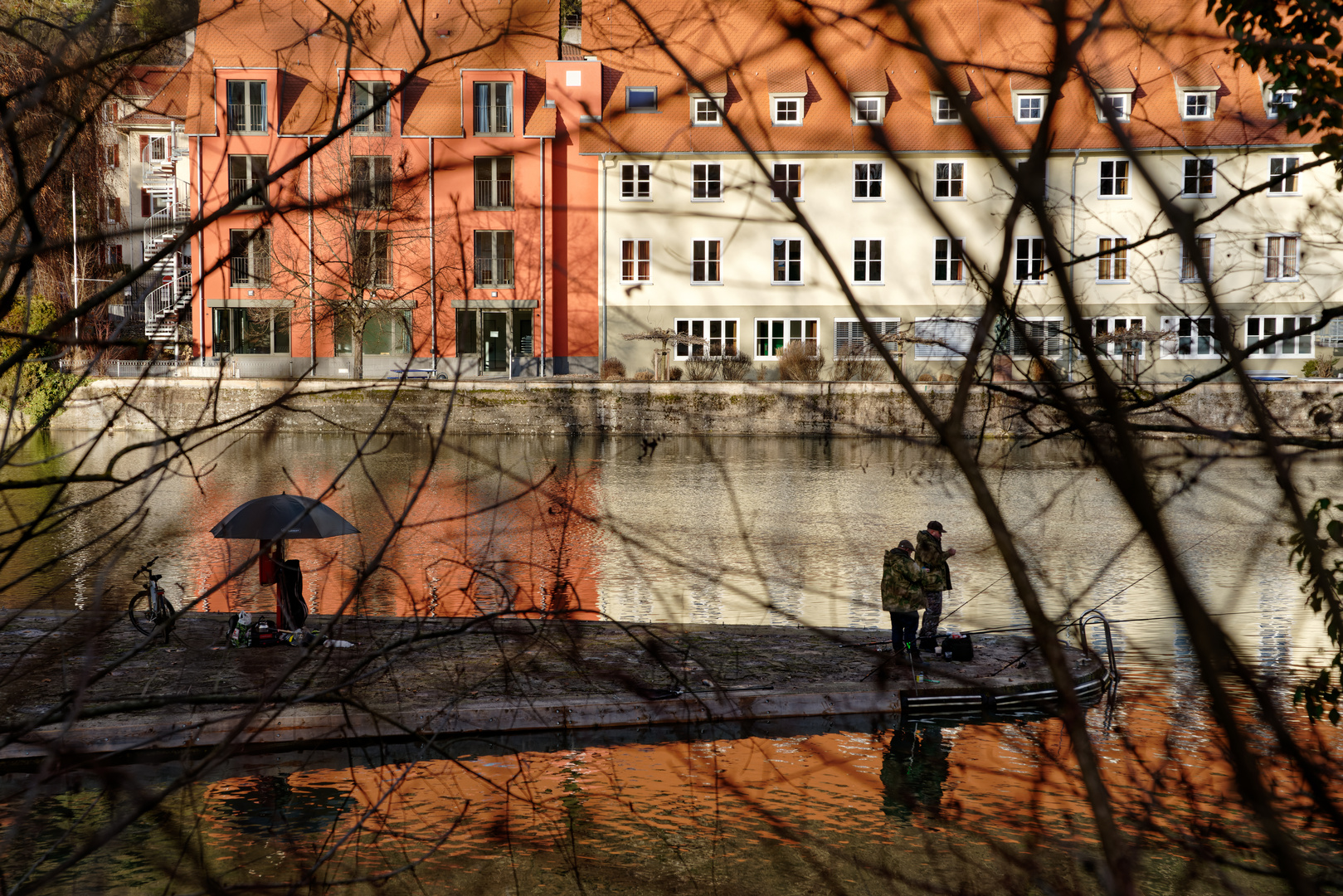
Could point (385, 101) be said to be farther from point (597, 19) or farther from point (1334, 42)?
point (1334, 42)

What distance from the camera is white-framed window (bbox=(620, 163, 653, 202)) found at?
5.30 feet

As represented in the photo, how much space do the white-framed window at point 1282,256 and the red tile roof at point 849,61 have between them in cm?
92

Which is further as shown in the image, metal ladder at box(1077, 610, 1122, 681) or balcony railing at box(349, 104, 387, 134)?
metal ladder at box(1077, 610, 1122, 681)

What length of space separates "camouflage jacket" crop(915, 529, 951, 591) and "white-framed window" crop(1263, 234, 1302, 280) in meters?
7.47

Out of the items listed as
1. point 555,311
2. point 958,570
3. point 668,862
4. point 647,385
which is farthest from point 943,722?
point 555,311

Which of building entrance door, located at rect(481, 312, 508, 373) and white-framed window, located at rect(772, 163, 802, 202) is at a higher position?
building entrance door, located at rect(481, 312, 508, 373)

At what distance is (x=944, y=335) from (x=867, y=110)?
8.05 feet

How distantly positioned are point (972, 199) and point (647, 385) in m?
35.0

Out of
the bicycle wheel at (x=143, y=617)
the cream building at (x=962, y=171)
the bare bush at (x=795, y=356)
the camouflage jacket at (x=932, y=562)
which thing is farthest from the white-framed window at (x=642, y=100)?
the bare bush at (x=795, y=356)

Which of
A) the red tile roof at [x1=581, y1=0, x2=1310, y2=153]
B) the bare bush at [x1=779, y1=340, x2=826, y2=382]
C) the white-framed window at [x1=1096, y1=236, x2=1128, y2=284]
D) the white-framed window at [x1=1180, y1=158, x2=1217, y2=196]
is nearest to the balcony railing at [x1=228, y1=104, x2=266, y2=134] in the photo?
the red tile roof at [x1=581, y1=0, x2=1310, y2=153]

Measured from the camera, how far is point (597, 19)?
2023 millimetres

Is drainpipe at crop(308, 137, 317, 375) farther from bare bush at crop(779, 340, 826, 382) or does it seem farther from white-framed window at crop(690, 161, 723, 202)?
bare bush at crop(779, 340, 826, 382)

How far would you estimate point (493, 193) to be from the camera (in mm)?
2887

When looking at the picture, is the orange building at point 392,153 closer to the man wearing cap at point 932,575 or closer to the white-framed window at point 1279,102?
the white-framed window at point 1279,102
